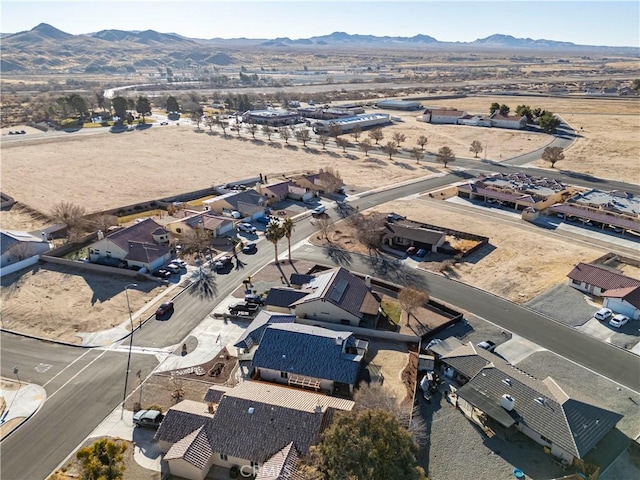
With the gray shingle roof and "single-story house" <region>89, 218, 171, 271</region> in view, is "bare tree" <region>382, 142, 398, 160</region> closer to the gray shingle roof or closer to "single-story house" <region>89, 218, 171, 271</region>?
"single-story house" <region>89, 218, 171, 271</region>

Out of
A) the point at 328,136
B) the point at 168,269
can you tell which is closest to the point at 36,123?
→ the point at 328,136

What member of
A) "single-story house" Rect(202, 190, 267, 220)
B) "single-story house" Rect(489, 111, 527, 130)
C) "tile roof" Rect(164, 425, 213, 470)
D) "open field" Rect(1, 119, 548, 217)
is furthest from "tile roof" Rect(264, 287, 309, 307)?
"single-story house" Rect(489, 111, 527, 130)

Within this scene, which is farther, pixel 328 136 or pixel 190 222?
pixel 328 136

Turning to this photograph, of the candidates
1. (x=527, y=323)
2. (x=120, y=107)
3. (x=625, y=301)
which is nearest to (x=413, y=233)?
(x=527, y=323)

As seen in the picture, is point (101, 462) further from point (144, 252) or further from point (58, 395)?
point (144, 252)

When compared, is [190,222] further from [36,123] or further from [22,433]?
[36,123]

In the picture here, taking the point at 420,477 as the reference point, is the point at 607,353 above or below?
below
